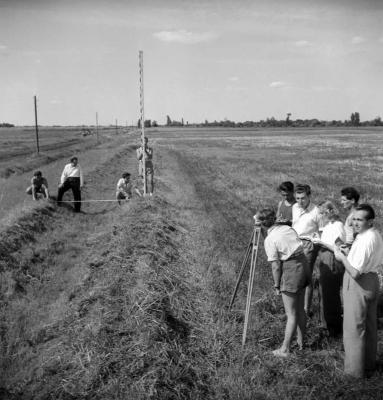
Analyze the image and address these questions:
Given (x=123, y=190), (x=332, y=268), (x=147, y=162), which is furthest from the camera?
(x=147, y=162)

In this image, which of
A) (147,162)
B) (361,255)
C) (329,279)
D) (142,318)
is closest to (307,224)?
(329,279)

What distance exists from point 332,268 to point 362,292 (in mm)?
1227

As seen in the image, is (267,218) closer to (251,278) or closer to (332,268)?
(251,278)

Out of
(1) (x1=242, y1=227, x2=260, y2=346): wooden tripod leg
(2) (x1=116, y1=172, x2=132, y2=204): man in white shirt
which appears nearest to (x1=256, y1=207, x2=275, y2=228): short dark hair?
(1) (x1=242, y1=227, x2=260, y2=346): wooden tripod leg

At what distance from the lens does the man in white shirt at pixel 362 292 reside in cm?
459

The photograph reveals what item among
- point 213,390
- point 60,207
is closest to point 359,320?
point 213,390

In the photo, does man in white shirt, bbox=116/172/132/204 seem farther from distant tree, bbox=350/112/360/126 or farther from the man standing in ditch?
distant tree, bbox=350/112/360/126

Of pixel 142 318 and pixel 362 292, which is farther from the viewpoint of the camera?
pixel 142 318

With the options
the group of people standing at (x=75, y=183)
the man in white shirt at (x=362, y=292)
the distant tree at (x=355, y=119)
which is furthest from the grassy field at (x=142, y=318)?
the distant tree at (x=355, y=119)

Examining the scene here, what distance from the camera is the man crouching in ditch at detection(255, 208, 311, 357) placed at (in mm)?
5215

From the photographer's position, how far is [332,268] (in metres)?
6.03

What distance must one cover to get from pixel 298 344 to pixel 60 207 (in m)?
10.1

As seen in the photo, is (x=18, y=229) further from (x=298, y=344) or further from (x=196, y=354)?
(x=298, y=344)

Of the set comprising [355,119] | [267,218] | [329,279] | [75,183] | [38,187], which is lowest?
[329,279]
